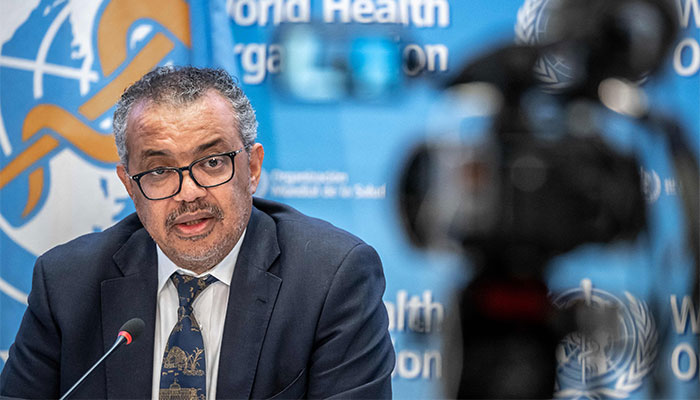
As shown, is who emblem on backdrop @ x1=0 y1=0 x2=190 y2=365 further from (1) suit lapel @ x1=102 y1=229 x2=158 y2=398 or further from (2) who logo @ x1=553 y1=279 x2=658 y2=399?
(2) who logo @ x1=553 y1=279 x2=658 y2=399

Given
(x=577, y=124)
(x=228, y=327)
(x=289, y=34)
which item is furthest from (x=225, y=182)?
(x=577, y=124)

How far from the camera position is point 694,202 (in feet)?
8.41

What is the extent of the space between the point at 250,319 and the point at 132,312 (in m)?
0.32

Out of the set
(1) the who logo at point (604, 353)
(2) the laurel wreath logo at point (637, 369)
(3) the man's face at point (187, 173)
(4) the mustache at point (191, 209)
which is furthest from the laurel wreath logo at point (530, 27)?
(4) the mustache at point (191, 209)

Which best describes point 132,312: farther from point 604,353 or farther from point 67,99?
point 604,353

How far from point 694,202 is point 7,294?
Result: 2801 millimetres

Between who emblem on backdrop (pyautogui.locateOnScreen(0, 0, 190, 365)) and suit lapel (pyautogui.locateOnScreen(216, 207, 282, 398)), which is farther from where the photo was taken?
who emblem on backdrop (pyautogui.locateOnScreen(0, 0, 190, 365))

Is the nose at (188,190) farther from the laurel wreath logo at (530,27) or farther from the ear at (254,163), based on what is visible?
the laurel wreath logo at (530,27)

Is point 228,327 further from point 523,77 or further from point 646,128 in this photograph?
point 646,128

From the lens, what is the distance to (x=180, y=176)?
1.58m

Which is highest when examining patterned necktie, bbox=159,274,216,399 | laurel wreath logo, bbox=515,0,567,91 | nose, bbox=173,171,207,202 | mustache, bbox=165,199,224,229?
laurel wreath logo, bbox=515,0,567,91

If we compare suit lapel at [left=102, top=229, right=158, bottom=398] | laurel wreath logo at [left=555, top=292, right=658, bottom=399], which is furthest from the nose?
A: laurel wreath logo at [left=555, top=292, right=658, bottom=399]

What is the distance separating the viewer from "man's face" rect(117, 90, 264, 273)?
1.57 meters

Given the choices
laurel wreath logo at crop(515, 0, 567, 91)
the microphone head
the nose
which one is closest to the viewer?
the microphone head
